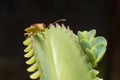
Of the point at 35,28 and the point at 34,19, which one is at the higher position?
the point at 34,19

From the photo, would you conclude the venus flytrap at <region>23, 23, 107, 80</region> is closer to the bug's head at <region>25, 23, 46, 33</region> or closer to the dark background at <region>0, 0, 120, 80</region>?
the bug's head at <region>25, 23, 46, 33</region>

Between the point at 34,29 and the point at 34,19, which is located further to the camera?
the point at 34,19

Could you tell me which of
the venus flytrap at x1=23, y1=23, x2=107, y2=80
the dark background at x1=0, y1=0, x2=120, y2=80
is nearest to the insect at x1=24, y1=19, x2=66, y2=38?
the venus flytrap at x1=23, y1=23, x2=107, y2=80

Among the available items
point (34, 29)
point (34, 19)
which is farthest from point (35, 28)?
point (34, 19)

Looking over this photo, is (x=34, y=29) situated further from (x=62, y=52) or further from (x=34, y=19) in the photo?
(x=34, y=19)

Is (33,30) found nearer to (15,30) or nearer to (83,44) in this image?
(83,44)

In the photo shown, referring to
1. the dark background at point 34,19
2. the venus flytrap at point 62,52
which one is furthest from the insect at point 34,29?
the dark background at point 34,19

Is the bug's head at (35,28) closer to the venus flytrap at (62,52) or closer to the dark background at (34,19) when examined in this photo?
the venus flytrap at (62,52)
